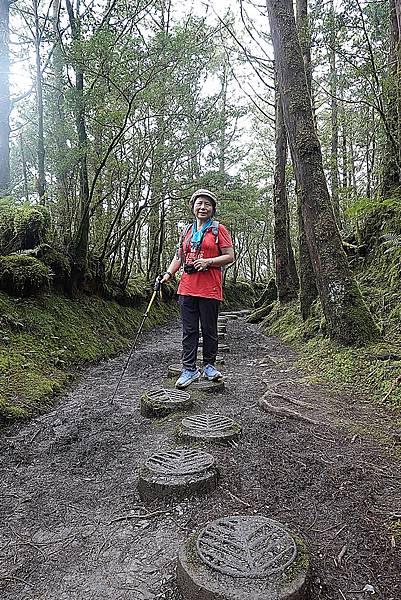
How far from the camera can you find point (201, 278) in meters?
4.80

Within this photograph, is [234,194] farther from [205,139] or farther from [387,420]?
[387,420]

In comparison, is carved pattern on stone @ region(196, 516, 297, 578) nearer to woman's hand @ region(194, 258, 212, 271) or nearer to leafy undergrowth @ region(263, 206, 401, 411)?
leafy undergrowth @ region(263, 206, 401, 411)

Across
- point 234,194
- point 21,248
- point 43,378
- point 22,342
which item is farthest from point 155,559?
point 234,194

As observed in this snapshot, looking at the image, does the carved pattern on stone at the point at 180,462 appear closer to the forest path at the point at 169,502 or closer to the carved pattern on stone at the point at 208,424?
the forest path at the point at 169,502

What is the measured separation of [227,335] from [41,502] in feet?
24.8

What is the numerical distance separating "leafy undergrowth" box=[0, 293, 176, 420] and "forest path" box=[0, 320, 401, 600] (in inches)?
15.9

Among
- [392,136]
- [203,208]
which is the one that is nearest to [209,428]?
[203,208]

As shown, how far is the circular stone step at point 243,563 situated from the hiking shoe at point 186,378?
8.90 ft

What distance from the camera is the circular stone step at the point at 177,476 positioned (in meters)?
2.54

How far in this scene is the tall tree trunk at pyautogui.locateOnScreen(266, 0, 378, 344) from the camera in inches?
221

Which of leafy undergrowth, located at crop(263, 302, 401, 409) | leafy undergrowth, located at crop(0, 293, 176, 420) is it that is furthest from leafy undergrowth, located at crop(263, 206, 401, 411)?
leafy undergrowth, located at crop(0, 293, 176, 420)

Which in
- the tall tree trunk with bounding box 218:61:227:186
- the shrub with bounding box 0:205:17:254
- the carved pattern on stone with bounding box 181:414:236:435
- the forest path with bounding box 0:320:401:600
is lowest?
the forest path with bounding box 0:320:401:600

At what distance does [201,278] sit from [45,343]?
2619mm

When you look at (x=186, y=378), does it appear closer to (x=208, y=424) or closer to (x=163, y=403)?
(x=163, y=403)
